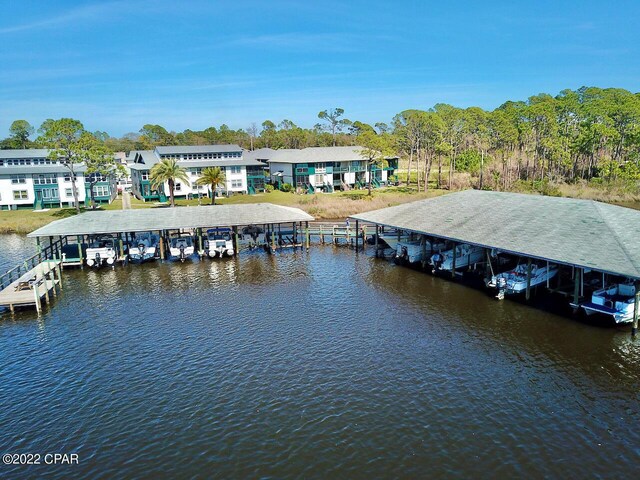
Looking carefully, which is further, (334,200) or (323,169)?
(323,169)

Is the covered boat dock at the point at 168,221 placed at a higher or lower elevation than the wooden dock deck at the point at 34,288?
higher

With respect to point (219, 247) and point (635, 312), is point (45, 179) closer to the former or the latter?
point (219, 247)

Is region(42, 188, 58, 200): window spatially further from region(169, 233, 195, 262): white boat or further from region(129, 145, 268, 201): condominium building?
region(169, 233, 195, 262): white boat

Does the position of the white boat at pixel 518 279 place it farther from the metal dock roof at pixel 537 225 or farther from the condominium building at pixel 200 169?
the condominium building at pixel 200 169

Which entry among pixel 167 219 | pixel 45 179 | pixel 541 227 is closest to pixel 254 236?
pixel 167 219

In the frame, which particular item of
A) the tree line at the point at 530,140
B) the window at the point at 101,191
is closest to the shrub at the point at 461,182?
the tree line at the point at 530,140

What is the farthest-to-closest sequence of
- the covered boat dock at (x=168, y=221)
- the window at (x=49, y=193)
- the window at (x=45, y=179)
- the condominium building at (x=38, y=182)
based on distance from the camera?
the window at (x=49, y=193)
the window at (x=45, y=179)
the condominium building at (x=38, y=182)
the covered boat dock at (x=168, y=221)
